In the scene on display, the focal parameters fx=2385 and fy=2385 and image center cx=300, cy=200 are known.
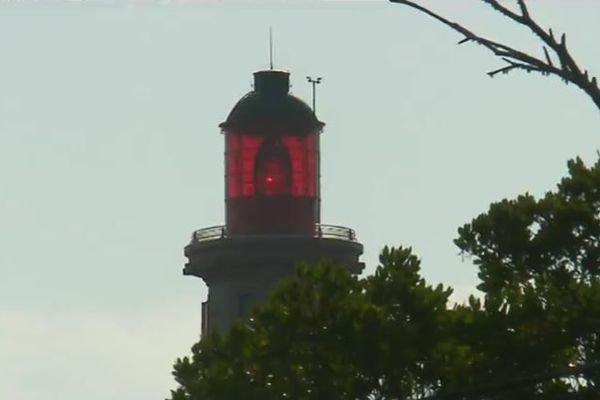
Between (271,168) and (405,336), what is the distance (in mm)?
51505

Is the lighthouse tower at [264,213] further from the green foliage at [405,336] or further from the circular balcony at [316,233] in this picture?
the green foliage at [405,336]

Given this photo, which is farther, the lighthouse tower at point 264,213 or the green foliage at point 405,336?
the lighthouse tower at point 264,213

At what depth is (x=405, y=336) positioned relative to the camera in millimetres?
46750

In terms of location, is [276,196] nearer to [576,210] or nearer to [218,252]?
[218,252]

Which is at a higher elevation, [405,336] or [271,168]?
[271,168]

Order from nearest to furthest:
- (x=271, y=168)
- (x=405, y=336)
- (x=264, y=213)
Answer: (x=405, y=336)
(x=271, y=168)
(x=264, y=213)

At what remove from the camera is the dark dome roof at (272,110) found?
9862 centimetres

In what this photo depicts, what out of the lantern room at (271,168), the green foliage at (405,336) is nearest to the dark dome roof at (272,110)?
the lantern room at (271,168)

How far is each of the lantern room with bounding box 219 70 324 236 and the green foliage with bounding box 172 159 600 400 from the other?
156 feet

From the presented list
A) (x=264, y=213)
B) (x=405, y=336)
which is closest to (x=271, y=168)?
(x=264, y=213)

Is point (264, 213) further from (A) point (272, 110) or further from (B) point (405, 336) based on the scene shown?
(B) point (405, 336)

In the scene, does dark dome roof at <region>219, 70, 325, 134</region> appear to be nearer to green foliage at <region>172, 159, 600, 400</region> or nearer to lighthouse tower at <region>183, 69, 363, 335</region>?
lighthouse tower at <region>183, 69, 363, 335</region>

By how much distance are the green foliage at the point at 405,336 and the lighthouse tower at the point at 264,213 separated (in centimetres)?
4754

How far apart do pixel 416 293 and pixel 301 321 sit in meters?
2.42
